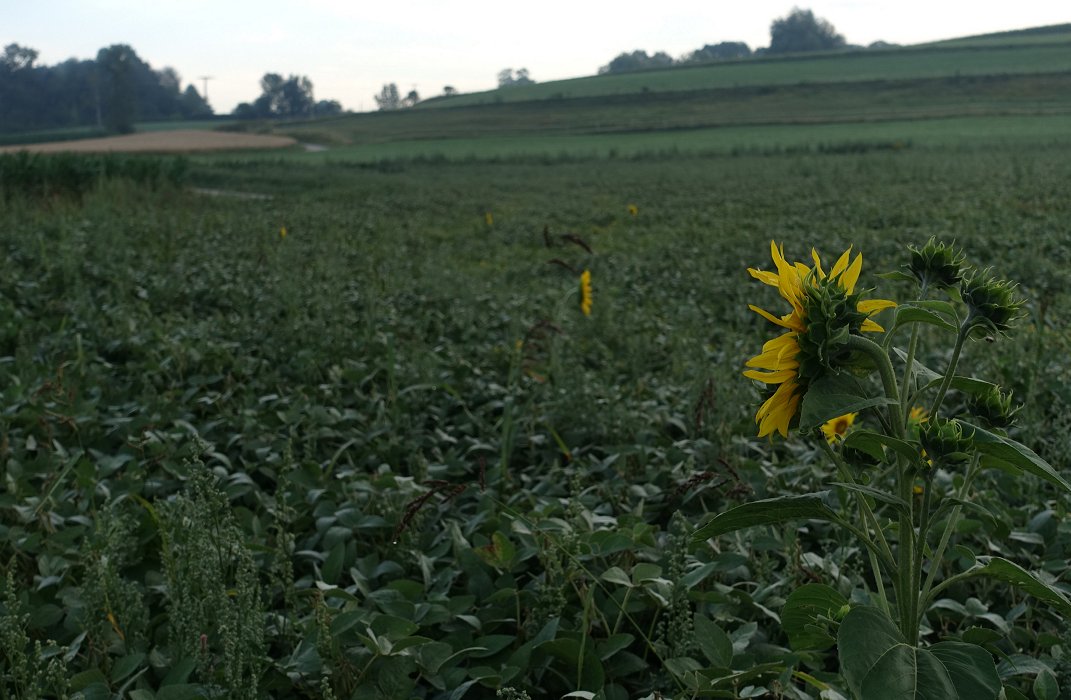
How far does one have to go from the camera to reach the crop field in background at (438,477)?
178 cm

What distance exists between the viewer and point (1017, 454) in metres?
→ 0.99

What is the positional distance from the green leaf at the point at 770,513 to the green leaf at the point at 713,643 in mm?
626

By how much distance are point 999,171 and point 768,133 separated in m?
23.6

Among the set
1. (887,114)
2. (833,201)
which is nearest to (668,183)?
(833,201)

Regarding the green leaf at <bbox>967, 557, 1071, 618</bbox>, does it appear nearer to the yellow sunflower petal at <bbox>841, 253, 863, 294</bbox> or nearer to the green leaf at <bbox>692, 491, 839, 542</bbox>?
the green leaf at <bbox>692, 491, 839, 542</bbox>

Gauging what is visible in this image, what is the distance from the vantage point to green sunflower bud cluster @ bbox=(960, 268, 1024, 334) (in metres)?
1.10

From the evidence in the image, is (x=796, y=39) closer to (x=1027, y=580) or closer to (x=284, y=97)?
(x=284, y=97)

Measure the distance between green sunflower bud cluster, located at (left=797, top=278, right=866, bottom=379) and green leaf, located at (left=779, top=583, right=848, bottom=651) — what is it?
390mm

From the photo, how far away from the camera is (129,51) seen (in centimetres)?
9744

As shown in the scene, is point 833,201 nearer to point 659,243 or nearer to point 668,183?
point 659,243

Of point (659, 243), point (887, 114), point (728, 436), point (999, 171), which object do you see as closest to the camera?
point (728, 436)

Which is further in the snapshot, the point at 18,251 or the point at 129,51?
the point at 129,51

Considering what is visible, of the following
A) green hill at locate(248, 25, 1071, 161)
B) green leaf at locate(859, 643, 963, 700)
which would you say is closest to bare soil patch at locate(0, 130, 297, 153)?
green hill at locate(248, 25, 1071, 161)

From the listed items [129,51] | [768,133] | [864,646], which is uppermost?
[129,51]
